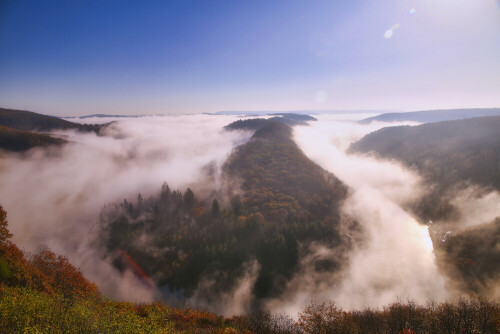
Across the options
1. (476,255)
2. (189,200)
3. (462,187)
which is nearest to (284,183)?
(189,200)

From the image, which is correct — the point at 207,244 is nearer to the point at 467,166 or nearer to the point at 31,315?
the point at 31,315

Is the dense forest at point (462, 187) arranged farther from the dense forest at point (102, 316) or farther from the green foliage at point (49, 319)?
the green foliage at point (49, 319)

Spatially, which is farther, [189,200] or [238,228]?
[189,200]

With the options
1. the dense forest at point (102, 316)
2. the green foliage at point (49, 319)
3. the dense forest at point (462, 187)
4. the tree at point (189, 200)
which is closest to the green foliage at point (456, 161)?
the dense forest at point (462, 187)

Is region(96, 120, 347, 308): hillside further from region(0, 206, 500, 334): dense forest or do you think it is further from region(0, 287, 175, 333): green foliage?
region(0, 287, 175, 333): green foliage

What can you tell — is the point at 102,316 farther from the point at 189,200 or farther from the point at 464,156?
the point at 464,156

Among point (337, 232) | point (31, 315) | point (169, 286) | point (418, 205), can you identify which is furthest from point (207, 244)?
point (418, 205)

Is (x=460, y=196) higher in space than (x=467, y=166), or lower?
lower

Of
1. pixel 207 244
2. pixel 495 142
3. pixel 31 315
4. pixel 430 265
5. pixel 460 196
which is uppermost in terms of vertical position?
pixel 495 142
